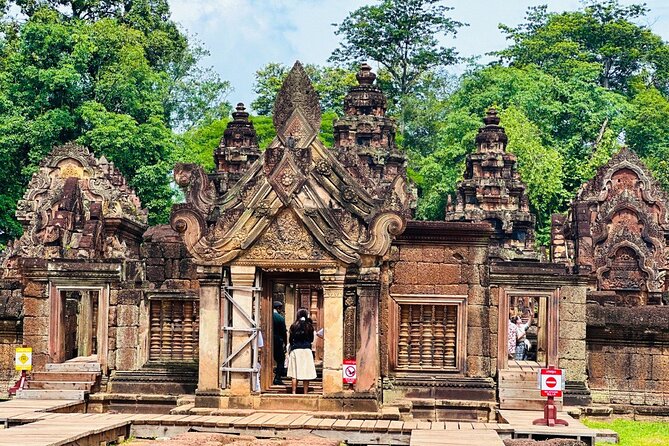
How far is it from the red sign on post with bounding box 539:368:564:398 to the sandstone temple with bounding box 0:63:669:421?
1.64 meters

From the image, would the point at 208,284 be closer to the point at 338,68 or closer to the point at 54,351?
the point at 54,351

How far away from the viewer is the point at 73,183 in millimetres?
28703

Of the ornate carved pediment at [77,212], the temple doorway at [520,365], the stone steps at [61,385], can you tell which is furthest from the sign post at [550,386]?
the ornate carved pediment at [77,212]

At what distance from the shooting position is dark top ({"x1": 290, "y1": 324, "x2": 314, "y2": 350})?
62.0 feet

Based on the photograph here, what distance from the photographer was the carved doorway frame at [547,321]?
19.4 meters

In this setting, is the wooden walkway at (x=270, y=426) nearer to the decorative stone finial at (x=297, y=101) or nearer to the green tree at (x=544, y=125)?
the decorative stone finial at (x=297, y=101)

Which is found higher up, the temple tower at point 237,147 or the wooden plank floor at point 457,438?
the temple tower at point 237,147

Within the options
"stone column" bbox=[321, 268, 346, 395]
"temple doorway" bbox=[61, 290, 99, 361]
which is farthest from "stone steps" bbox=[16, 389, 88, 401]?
"stone column" bbox=[321, 268, 346, 395]

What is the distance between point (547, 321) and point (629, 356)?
1767mm

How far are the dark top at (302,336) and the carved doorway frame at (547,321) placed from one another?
2.88 meters

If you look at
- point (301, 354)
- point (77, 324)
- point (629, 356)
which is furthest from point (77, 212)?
point (629, 356)

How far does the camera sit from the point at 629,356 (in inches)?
805

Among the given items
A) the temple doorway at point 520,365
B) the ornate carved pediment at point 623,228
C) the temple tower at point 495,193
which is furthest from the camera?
the temple tower at point 495,193

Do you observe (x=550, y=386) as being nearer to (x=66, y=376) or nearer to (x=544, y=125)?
(x=66, y=376)
